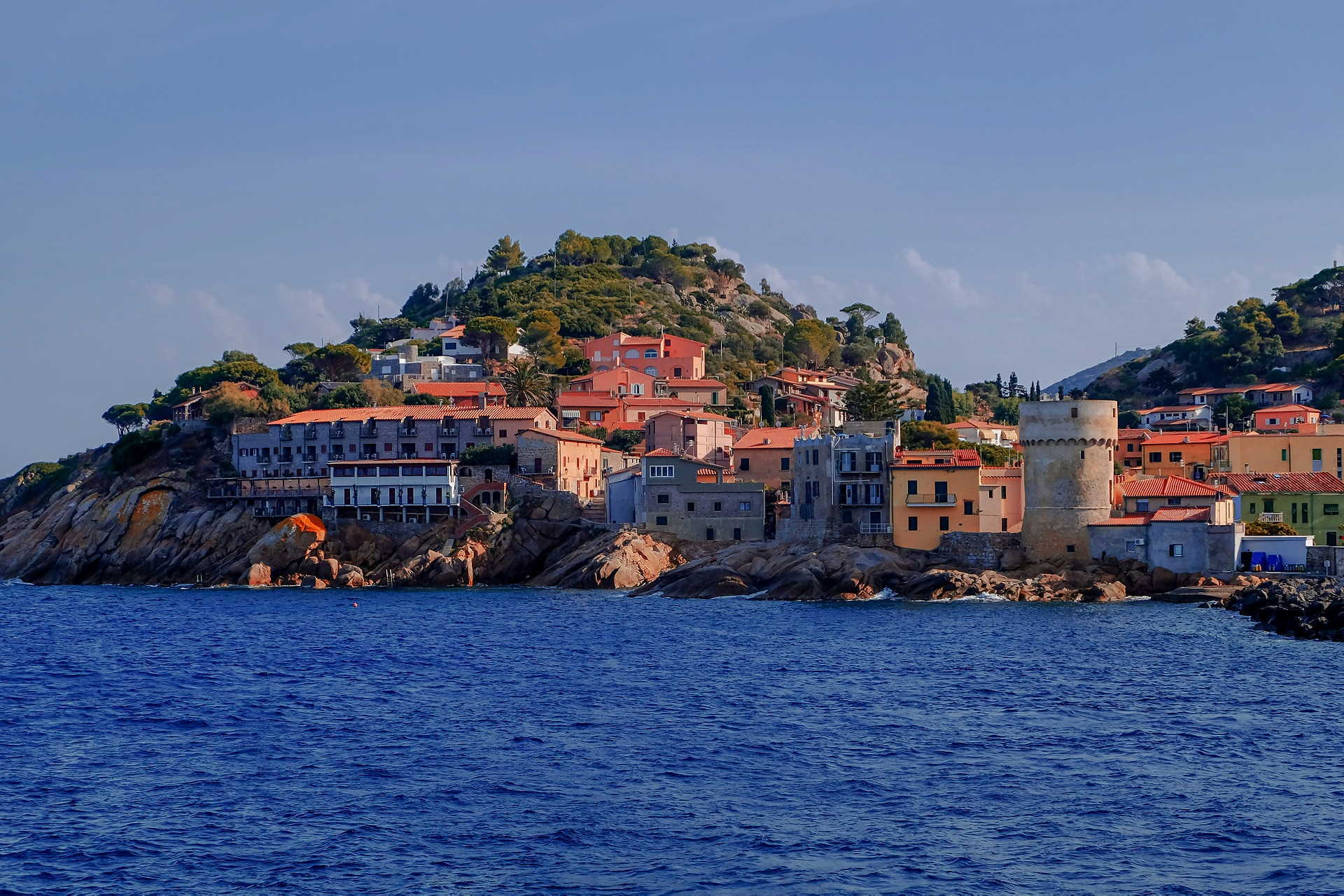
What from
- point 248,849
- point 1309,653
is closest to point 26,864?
point 248,849

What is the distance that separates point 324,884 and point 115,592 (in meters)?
65.4

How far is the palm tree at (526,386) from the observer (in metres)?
109


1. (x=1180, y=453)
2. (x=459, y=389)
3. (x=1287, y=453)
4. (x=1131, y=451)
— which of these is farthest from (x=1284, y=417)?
(x=459, y=389)

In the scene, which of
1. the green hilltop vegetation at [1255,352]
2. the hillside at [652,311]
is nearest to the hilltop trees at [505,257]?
the hillside at [652,311]

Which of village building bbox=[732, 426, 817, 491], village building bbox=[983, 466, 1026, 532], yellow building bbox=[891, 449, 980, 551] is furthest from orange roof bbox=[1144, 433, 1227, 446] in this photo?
yellow building bbox=[891, 449, 980, 551]

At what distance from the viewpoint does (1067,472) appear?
2778 inches

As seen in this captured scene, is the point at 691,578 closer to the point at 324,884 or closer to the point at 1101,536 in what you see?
the point at 1101,536

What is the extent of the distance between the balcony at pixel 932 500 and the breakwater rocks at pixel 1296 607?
14.4 meters

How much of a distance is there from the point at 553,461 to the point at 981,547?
2902 cm

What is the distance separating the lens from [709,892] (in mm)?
24500

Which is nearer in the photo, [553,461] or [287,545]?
[287,545]

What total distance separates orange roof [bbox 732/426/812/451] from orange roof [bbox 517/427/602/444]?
9756 mm

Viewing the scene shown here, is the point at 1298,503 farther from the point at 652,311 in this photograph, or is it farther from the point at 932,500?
the point at 652,311

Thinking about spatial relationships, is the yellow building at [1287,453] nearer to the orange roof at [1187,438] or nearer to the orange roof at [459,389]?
the orange roof at [1187,438]
